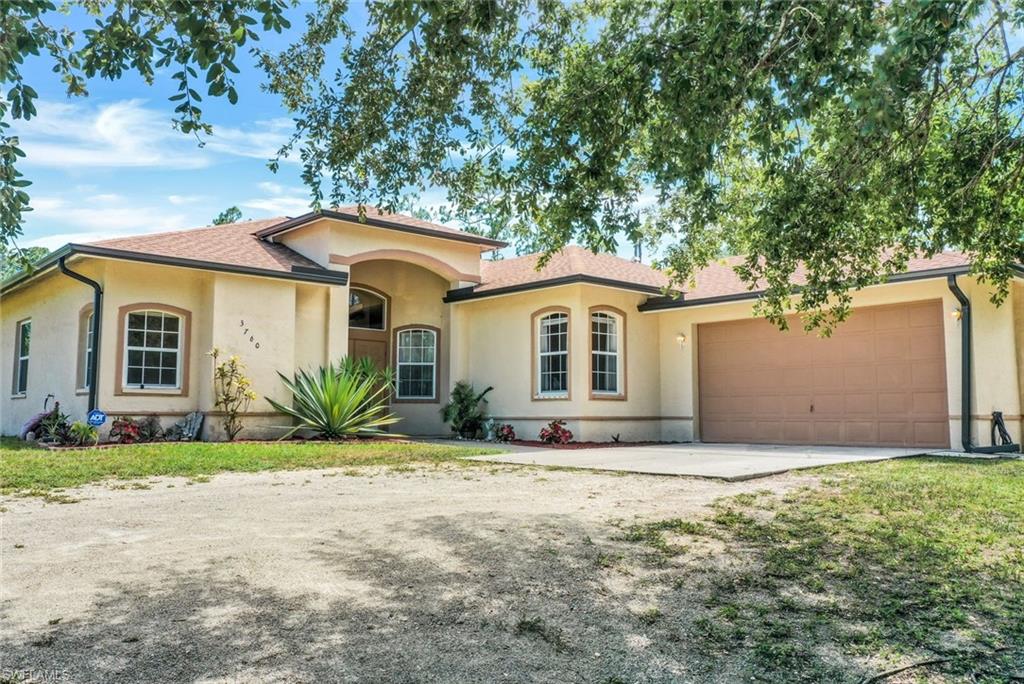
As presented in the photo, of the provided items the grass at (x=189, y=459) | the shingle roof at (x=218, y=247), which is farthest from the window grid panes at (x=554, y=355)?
the shingle roof at (x=218, y=247)

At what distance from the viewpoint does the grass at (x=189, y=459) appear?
335 inches

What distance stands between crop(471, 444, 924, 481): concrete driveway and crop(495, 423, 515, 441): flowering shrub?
2345 millimetres

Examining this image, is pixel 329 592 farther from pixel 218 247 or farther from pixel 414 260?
pixel 414 260

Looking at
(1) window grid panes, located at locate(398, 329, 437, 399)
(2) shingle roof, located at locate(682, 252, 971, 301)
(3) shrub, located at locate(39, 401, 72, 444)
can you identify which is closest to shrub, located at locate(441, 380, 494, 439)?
(1) window grid panes, located at locate(398, 329, 437, 399)

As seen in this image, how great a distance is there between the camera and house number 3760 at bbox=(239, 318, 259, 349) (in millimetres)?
13906

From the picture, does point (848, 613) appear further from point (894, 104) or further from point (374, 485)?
point (374, 485)

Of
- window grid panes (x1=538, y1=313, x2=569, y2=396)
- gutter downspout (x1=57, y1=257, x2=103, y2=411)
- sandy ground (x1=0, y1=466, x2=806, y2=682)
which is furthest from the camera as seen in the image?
window grid panes (x1=538, y1=313, x2=569, y2=396)

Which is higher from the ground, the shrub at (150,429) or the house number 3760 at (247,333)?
the house number 3760 at (247,333)

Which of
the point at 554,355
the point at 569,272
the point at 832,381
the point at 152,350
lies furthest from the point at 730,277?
the point at 152,350

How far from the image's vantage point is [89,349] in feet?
44.7

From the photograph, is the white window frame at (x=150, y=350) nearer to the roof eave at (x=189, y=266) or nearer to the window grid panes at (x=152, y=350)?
the window grid panes at (x=152, y=350)

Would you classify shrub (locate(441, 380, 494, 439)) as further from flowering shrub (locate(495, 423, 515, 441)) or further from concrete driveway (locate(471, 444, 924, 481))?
concrete driveway (locate(471, 444, 924, 481))

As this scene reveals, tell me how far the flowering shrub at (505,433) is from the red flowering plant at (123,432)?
6906mm

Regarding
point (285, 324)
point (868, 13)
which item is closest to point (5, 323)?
point (285, 324)
